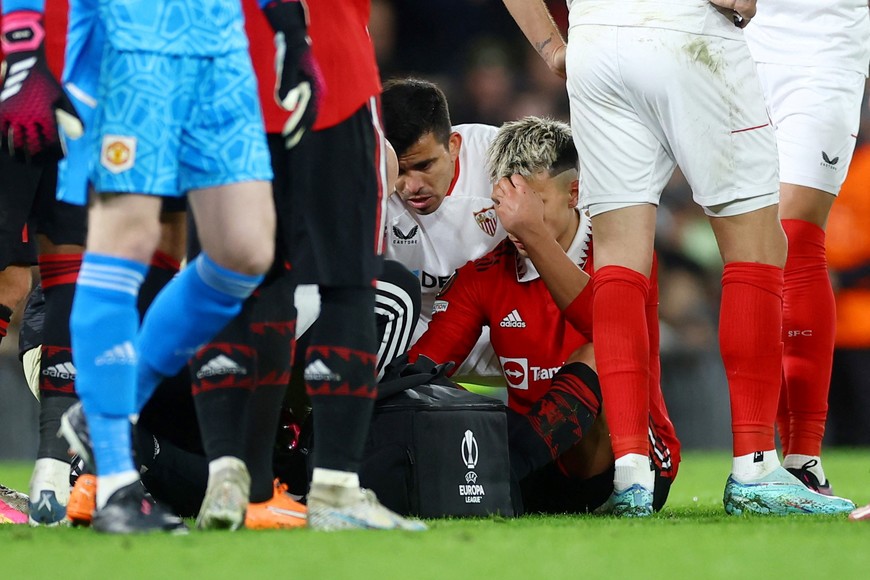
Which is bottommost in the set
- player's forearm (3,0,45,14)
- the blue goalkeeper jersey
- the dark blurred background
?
the dark blurred background

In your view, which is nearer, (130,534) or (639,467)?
(130,534)

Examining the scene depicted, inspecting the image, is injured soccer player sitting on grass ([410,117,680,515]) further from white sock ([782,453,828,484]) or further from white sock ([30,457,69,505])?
white sock ([30,457,69,505])

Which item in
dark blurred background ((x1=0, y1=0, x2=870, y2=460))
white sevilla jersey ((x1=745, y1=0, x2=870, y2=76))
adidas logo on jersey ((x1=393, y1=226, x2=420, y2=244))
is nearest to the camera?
white sevilla jersey ((x1=745, y1=0, x2=870, y2=76))

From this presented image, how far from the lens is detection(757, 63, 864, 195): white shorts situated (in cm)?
367

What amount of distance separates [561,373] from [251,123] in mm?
1379

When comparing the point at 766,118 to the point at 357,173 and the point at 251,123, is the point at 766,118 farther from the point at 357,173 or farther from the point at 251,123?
the point at 251,123

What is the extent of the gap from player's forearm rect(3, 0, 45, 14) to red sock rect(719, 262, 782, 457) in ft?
5.80

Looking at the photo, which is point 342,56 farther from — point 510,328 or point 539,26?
point 510,328

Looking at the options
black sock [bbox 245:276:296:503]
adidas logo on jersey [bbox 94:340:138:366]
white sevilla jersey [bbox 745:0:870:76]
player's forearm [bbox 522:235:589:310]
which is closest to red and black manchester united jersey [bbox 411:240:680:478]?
player's forearm [bbox 522:235:589:310]

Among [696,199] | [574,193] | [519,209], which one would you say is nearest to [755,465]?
[696,199]

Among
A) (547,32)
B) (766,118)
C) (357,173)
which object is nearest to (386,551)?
(357,173)

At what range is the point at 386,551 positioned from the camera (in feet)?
6.98

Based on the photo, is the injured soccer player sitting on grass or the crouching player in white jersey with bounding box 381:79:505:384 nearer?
the injured soccer player sitting on grass

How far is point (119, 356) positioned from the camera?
240 cm
